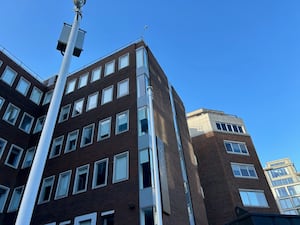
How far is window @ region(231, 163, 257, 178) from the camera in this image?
3064cm

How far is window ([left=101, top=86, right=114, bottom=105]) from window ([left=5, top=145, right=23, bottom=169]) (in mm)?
9062

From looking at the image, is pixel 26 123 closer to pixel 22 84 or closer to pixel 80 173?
pixel 22 84

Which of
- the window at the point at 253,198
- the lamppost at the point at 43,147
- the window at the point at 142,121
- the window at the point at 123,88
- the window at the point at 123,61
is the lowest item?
the lamppost at the point at 43,147

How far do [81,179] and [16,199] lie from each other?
6.88m

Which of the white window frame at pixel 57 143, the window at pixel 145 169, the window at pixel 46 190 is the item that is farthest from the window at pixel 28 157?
the window at pixel 145 169

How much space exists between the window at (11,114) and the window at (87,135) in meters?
7.75

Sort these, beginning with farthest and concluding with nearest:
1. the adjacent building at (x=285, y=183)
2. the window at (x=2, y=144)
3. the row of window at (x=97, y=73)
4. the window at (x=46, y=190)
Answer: the adjacent building at (x=285, y=183), the row of window at (x=97, y=73), the window at (x=2, y=144), the window at (x=46, y=190)

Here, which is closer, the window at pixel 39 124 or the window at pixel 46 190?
the window at pixel 46 190

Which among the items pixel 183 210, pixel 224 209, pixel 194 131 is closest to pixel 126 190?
pixel 183 210

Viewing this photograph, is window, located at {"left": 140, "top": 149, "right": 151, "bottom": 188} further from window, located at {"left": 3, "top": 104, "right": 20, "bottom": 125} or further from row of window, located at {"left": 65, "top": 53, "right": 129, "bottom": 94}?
window, located at {"left": 3, "top": 104, "right": 20, "bottom": 125}

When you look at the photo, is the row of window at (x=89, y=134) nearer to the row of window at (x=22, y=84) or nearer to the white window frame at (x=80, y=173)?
the white window frame at (x=80, y=173)

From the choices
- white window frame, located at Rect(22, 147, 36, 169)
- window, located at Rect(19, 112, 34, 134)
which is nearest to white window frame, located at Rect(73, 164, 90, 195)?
white window frame, located at Rect(22, 147, 36, 169)

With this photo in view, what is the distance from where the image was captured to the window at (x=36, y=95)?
89.7ft

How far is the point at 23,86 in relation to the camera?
1053 inches
